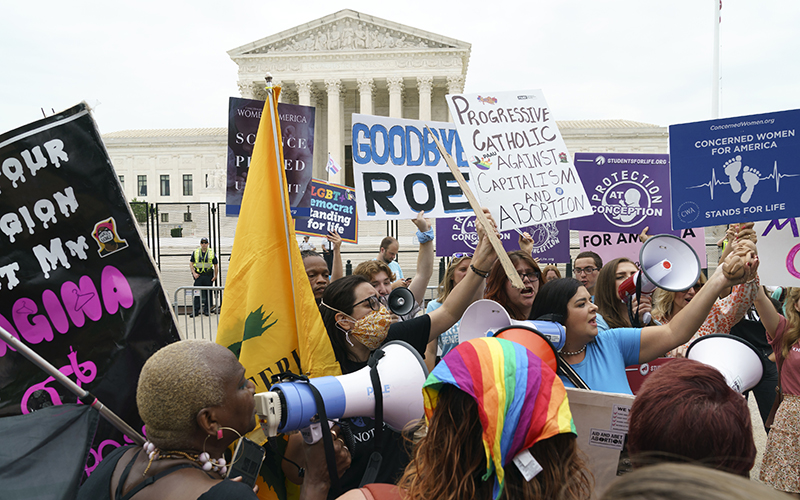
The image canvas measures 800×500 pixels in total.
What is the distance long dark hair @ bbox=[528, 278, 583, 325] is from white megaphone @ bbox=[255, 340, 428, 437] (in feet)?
2.94

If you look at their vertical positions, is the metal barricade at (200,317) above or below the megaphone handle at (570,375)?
below

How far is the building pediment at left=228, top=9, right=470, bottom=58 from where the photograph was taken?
138ft

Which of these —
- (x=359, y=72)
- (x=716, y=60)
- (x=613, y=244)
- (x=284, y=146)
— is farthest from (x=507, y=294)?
(x=359, y=72)

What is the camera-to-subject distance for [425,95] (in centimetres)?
4150

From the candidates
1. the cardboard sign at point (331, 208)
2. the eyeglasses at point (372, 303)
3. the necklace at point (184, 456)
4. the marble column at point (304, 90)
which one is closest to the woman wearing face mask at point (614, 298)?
the eyeglasses at point (372, 303)

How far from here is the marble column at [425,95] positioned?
41306 millimetres

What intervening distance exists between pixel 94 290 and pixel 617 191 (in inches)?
198

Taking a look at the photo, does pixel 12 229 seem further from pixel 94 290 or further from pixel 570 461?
pixel 570 461

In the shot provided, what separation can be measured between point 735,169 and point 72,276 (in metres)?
3.61

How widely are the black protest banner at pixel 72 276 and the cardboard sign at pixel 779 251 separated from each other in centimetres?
327

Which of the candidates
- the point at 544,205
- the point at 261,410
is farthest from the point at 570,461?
the point at 544,205

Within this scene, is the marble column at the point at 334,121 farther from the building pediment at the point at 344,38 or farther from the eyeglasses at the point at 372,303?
the eyeglasses at the point at 372,303

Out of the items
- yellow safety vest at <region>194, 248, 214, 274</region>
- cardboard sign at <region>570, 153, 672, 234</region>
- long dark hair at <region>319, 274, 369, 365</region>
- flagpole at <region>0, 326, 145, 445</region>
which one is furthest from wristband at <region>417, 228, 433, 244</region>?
yellow safety vest at <region>194, 248, 214, 274</region>

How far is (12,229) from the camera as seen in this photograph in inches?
78.9
